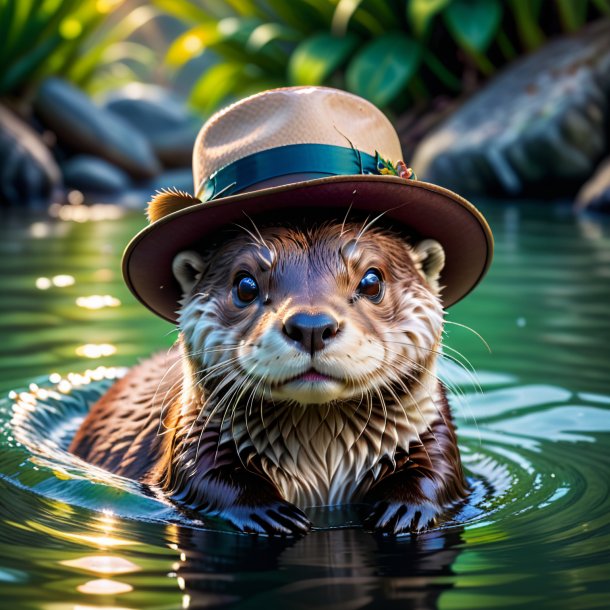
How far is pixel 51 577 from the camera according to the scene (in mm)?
2207

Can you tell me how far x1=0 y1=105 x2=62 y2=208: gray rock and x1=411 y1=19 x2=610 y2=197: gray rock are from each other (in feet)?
13.4

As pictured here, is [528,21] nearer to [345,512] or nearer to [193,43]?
[193,43]

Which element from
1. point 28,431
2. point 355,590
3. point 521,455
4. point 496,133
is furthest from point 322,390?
point 496,133

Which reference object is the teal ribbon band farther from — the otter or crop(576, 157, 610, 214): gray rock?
crop(576, 157, 610, 214): gray rock

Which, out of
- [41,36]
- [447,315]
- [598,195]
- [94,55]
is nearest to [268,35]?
[41,36]

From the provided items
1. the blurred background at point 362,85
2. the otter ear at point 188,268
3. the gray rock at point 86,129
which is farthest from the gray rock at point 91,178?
the otter ear at point 188,268

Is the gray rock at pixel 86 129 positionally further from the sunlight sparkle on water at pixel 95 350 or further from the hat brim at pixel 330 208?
the hat brim at pixel 330 208

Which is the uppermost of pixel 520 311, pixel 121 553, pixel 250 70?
pixel 250 70

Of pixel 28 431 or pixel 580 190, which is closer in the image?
pixel 28 431

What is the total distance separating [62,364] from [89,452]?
1223 millimetres

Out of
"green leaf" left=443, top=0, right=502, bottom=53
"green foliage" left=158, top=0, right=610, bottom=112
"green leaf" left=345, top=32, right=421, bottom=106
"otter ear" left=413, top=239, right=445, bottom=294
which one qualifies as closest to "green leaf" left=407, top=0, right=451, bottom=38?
"green foliage" left=158, top=0, right=610, bottom=112

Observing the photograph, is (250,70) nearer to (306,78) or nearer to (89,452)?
(306,78)

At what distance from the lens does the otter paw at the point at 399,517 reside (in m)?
2.54

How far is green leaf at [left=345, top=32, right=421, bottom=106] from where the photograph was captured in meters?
12.1
